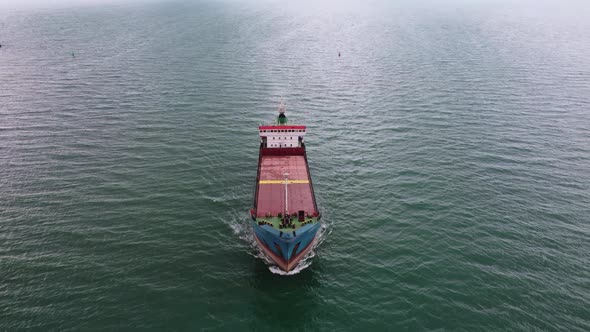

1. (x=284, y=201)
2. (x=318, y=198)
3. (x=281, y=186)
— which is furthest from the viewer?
(x=318, y=198)

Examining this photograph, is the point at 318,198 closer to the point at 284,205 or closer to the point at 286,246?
the point at 284,205

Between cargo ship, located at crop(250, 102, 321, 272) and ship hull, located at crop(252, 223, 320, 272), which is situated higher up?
cargo ship, located at crop(250, 102, 321, 272)

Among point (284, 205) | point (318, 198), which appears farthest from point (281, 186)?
point (318, 198)

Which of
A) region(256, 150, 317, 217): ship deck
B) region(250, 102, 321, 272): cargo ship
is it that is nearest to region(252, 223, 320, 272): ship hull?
region(250, 102, 321, 272): cargo ship

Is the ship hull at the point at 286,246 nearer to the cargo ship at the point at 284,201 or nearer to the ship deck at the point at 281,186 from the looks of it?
the cargo ship at the point at 284,201

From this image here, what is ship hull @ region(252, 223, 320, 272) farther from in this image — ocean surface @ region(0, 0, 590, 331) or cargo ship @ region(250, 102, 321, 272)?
ocean surface @ region(0, 0, 590, 331)

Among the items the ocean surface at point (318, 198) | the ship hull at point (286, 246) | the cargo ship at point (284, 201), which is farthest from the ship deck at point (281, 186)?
the ocean surface at point (318, 198)
